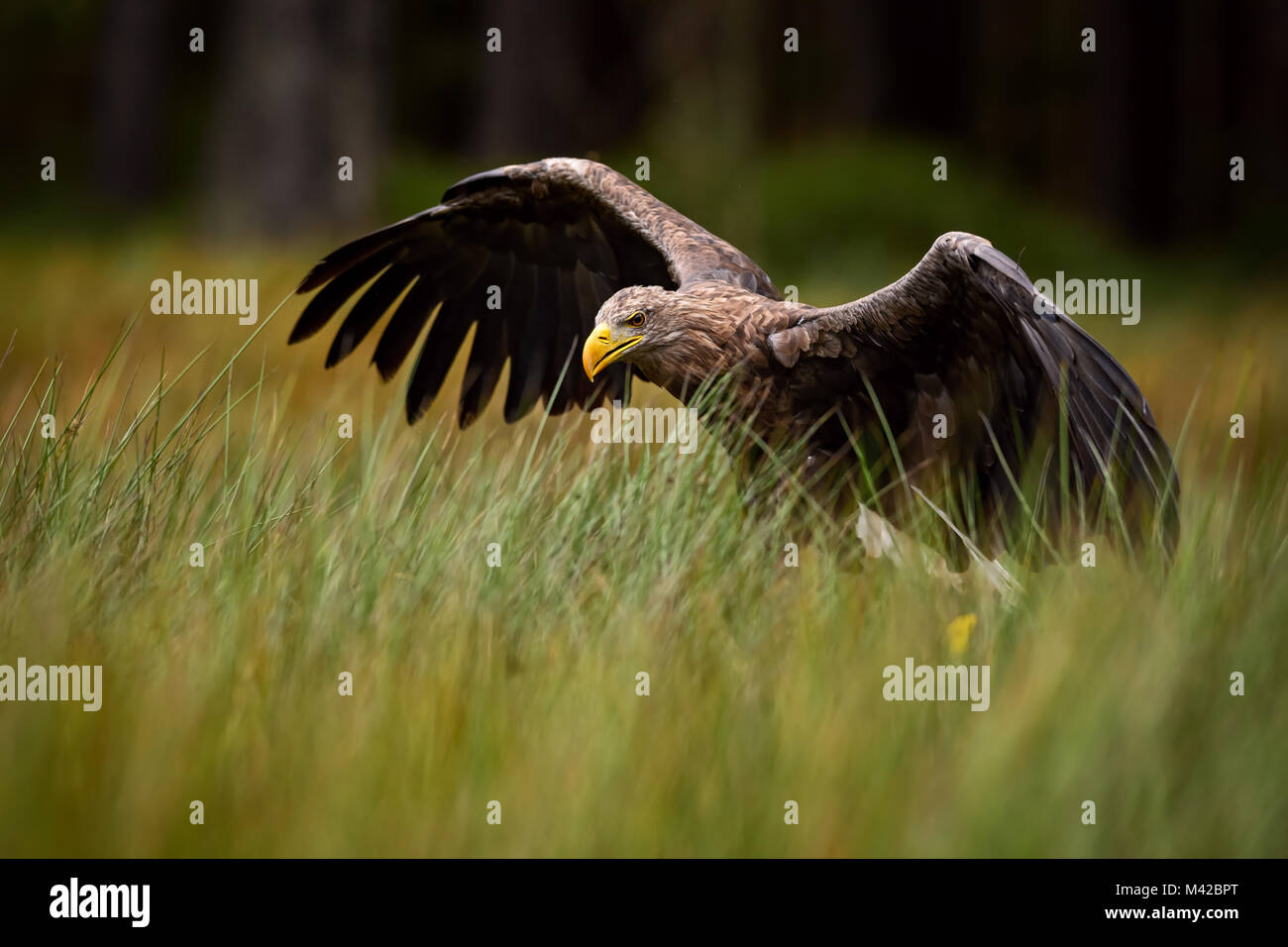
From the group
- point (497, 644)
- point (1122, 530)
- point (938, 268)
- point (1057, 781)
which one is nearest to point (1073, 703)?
point (1057, 781)

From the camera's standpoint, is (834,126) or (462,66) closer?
(834,126)

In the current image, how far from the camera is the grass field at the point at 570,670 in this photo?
2.30 metres

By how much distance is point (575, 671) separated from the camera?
282 cm

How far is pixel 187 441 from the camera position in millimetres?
3572

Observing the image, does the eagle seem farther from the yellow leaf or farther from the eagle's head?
the yellow leaf

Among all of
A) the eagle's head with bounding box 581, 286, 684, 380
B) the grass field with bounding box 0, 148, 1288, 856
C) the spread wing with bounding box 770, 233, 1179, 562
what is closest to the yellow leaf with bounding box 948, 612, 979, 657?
the grass field with bounding box 0, 148, 1288, 856

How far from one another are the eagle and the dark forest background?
6.18 meters

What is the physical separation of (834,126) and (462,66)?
6.31 metres

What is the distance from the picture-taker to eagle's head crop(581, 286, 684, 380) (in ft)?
14.5

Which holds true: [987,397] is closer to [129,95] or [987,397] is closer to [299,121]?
[299,121]

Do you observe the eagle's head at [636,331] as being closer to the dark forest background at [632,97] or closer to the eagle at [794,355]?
the eagle at [794,355]

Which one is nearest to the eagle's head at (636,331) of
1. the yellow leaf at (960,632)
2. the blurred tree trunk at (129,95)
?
the yellow leaf at (960,632)

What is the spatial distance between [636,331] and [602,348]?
0.13 metres
